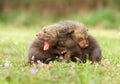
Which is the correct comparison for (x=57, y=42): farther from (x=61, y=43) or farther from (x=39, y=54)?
(x=39, y=54)

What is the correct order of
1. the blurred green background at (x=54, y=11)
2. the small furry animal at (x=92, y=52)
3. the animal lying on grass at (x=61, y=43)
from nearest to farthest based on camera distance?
the animal lying on grass at (x=61, y=43) < the small furry animal at (x=92, y=52) < the blurred green background at (x=54, y=11)

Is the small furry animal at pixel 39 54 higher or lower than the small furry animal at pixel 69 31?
lower

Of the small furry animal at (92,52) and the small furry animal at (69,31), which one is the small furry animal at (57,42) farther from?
the small furry animal at (92,52)

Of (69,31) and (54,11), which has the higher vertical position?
(54,11)

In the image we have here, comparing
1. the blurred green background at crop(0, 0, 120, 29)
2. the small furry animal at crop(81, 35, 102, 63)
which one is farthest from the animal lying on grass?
the blurred green background at crop(0, 0, 120, 29)

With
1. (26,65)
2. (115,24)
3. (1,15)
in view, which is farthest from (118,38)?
(1,15)

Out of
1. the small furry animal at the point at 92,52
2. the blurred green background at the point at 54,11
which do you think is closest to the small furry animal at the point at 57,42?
the small furry animal at the point at 92,52

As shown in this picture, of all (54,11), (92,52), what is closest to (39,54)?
(92,52)

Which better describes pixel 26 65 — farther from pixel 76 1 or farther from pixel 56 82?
pixel 76 1
